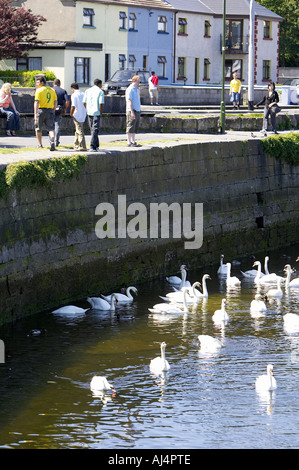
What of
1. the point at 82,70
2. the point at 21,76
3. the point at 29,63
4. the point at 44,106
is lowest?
the point at 44,106

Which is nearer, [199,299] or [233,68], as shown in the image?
[199,299]

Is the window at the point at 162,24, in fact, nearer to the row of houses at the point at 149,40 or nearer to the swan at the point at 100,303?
the row of houses at the point at 149,40

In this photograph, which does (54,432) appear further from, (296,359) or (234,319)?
(234,319)

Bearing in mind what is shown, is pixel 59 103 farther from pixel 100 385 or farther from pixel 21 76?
pixel 21 76

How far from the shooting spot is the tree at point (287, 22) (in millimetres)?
77562

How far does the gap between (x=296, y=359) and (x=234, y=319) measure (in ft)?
9.94

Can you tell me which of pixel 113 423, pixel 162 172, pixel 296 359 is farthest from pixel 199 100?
pixel 113 423

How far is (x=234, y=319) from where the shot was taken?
19688 mm

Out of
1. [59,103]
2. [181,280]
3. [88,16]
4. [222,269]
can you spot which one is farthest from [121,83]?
[181,280]

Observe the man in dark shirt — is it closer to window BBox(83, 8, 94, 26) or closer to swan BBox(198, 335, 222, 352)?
swan BBox(198, 335, 222, 352)

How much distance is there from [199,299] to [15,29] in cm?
3752

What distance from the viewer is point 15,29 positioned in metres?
55.5

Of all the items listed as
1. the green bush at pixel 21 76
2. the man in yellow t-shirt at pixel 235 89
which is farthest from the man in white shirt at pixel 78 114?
the green bush at pixel 21 76

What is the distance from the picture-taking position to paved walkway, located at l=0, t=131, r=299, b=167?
20.6m
